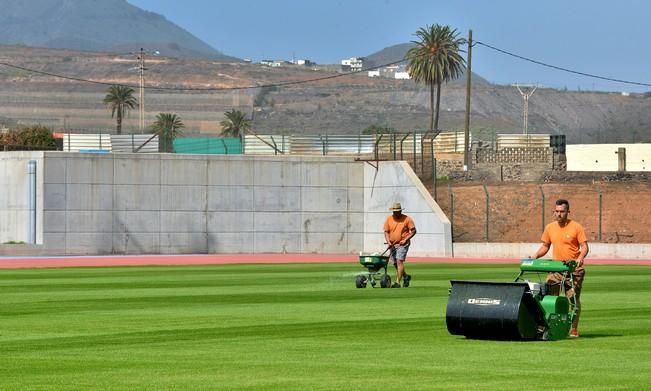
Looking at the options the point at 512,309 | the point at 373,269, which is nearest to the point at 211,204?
the point at 373,269

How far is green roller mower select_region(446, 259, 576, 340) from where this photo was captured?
20.7m

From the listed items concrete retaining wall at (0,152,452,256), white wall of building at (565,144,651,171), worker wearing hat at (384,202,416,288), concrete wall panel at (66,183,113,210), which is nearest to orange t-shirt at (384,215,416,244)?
worker wearing hat at (384,202,416,288)

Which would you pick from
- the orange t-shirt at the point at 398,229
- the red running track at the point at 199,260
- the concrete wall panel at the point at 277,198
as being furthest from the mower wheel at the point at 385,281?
the concrete wall panel at the point at 277,198

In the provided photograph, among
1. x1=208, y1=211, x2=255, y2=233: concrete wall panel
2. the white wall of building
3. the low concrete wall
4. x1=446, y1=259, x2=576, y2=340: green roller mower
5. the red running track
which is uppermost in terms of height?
the white wall of building

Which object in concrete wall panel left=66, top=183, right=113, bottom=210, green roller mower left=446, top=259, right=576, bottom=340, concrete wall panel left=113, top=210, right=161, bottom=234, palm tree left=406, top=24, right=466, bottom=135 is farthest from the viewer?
palm tree left=406, top=24, right=466, bottom=135

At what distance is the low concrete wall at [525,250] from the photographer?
2474 inches

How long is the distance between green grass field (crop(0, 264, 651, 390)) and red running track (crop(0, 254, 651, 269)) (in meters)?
20.3

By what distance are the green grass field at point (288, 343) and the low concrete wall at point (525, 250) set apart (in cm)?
2669

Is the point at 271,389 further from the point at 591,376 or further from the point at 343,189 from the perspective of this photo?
the point at 343,189

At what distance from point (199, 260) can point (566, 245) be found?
40194 mm

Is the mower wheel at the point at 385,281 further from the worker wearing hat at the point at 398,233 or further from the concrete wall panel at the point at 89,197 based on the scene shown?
the concrete wall panel at the point at 89,197

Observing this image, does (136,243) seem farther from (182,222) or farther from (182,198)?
(182,198)

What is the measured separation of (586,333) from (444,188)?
55.4 meters

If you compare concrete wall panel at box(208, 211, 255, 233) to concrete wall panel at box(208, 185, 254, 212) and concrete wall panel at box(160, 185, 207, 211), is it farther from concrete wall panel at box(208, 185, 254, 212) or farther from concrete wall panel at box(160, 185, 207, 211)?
concrete wall panel at box(160, 185, 207, 211)
